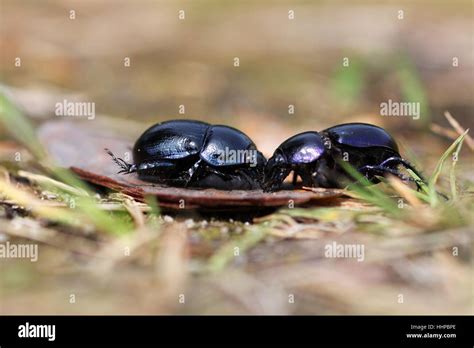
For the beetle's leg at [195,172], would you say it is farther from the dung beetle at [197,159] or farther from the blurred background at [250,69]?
the blurred background at [250,69]

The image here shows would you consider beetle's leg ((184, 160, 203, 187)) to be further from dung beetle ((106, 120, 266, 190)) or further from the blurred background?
the blurred background

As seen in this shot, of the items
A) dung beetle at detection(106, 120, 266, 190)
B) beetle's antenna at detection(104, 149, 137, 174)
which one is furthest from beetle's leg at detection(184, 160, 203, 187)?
beetle's antenna at detection(104, 149, 137, 174)

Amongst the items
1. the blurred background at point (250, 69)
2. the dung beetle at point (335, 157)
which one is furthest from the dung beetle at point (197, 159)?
the blurred background at point (250, 69)

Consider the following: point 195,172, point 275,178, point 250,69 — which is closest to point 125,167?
point 195,172

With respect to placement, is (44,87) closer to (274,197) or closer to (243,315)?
(274,197)

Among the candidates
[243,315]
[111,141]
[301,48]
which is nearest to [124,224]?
[243,315]
